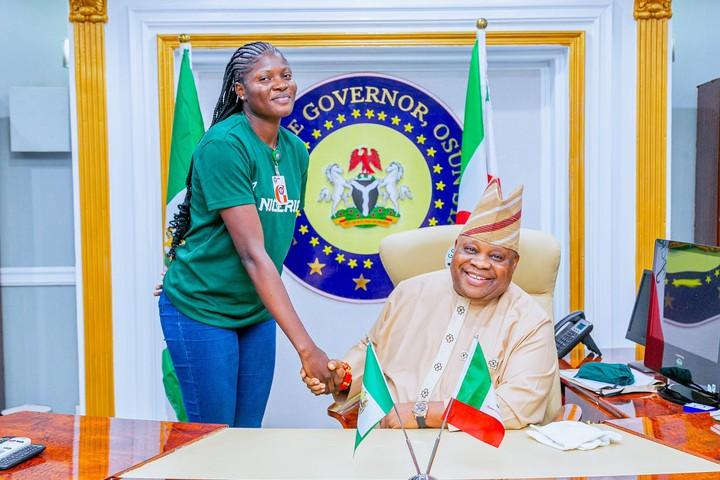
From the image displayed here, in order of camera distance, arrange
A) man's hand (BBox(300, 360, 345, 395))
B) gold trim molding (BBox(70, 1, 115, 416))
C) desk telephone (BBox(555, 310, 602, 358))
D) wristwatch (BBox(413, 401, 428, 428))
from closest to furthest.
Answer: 1. wristwatch (BBox(413, 401, 428, 428))
2. man's hand (BBox(300, 360, 345, 395))
3. desk telephone (BBox(555, 310, 602, 358))
4. gold trim molding (BBox(70, 1, 115, 416))

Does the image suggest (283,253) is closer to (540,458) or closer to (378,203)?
(540,458)

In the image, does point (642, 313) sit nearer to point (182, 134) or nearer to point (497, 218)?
point (497, 218)

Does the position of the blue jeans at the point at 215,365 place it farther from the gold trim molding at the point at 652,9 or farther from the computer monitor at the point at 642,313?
the gold trim molding at the point at 652,9

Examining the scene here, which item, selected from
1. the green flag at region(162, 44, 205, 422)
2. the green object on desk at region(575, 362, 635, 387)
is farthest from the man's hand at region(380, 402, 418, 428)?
the green flag at region(162, 44, 205, 422)

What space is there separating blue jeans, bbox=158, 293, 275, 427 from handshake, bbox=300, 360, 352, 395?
0.53 feet

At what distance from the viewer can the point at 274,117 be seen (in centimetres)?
190

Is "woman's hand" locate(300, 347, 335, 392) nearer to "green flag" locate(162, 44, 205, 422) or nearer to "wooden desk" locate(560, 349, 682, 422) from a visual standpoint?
"wooden desk" locate(560, 349, 682, 422)

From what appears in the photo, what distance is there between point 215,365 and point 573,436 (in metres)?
0.91

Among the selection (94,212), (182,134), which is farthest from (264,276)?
(94,212)

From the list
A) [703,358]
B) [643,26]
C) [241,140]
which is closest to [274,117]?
[241,140]

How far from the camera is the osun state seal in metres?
3.54

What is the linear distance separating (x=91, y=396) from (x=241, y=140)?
2.03 meters

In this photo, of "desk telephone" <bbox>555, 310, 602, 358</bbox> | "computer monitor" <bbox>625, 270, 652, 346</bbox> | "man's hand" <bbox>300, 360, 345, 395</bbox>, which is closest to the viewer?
"man's hand" <bbox>300, 360, 345, 395</bbox>

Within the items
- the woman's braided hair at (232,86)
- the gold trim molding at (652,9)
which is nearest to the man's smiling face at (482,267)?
the woman's braided hair at (232,86)
